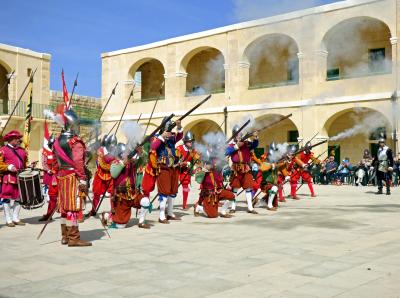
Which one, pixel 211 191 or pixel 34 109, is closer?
pixel 211 191

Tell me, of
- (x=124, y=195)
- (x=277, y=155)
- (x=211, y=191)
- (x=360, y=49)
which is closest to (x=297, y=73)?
(x=360, y=49)

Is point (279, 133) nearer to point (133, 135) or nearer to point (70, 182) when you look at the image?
point (133, 135)

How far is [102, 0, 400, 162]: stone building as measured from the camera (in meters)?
21.8

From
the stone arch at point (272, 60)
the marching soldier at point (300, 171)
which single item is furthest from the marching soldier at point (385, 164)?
the stone arch at point (272, 60)

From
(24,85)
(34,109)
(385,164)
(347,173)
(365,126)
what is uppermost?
(24,85)

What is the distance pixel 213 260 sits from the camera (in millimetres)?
5656

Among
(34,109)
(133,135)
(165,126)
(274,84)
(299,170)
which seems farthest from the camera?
(34,109)

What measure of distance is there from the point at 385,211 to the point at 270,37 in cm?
1736

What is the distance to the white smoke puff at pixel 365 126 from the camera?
22745 mm

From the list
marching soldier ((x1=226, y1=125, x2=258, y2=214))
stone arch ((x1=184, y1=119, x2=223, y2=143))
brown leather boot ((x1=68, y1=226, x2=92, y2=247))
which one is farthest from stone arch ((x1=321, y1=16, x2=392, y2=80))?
brown leather boot ((x1=68, y1=226, x2=92, y2=247))

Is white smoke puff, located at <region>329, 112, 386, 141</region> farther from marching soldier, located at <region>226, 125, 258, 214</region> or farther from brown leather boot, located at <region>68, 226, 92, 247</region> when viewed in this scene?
brown leather boot, located at <region>68, 226, 92, 247</region>

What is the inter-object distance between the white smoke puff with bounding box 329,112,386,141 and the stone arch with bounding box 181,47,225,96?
762cm

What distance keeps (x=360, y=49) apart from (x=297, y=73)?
321 centimetres

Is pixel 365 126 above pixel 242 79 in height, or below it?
below
